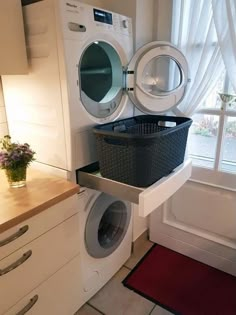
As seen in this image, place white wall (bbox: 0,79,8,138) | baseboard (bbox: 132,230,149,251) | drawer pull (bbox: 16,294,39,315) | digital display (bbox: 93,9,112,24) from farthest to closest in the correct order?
baseboard (bbox: 132,230,149,251), white wall (bbox: 0,79,8,138), digital display (bbox: 93,9,112,24), drawer pull (bbox: 16,294,39,315)

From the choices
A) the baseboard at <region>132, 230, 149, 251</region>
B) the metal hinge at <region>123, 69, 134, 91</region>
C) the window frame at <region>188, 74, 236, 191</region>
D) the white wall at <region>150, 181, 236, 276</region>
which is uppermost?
the metal hinge at <region>123, 69, 134, 91</region>

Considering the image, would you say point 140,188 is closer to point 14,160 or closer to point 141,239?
point 14,160

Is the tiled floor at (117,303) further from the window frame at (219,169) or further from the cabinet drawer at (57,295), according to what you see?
the window frame at (219,169)

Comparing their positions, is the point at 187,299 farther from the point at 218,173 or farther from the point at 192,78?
the point at 192,78

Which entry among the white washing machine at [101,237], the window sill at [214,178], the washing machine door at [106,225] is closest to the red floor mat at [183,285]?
the white washing machine at [101,237]

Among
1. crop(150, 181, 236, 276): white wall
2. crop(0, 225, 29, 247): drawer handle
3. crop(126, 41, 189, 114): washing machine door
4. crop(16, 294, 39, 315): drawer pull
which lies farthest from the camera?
crop(150, 181, 236, 276): white wall

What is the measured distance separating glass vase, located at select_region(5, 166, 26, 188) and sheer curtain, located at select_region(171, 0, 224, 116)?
41.9 inches

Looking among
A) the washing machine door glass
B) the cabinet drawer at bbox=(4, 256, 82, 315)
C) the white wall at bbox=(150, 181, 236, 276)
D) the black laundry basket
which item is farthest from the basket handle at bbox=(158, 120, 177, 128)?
the cabinet drawer at bbox=(4, 256, 82, 315)

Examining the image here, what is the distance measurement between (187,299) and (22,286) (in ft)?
3.56

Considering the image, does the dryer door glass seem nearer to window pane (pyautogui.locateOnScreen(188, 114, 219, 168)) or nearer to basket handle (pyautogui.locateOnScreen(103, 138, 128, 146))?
window pane (pyautogui.locateOnScreen(188, 114, 219, 168))

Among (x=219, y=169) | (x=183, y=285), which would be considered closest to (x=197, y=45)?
(x=219, y=169)

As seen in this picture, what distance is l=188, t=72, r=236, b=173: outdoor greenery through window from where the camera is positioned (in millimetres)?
1530

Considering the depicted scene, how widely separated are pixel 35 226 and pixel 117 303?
0.91 m

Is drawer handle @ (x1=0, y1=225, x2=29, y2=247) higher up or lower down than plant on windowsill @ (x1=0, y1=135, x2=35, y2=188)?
lower down
